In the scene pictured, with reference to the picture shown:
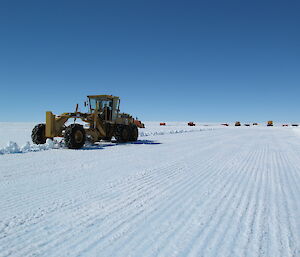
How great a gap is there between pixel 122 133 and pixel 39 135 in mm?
4225

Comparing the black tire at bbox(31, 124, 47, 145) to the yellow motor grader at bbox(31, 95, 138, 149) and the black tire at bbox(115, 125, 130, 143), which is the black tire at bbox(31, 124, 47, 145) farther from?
the black tire at bbox(115, 125, 130, 143)

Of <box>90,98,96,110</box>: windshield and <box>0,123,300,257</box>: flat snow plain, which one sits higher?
Answer: <box>90,98,96,110</box>: windshield

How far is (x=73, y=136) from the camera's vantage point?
9.92 m

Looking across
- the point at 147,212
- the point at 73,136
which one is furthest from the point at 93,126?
the point at 147,212

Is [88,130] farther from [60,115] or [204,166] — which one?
[204,166]

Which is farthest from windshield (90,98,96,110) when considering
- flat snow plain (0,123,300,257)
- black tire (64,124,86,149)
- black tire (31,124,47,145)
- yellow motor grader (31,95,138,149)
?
flat snow plain (0,123,300,257)

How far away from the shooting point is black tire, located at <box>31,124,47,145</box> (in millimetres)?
10820

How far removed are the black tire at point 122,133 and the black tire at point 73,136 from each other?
318 cm

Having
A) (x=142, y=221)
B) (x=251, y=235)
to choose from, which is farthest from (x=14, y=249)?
(x=251, y=235)

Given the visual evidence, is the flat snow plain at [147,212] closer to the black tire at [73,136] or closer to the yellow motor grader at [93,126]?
the black tire at [73,136]

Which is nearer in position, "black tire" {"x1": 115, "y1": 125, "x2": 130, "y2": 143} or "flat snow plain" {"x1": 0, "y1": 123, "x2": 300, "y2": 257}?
"flat snow plain" {"x1": 0, "y1": 123, "x2": 300, "y2": 257}

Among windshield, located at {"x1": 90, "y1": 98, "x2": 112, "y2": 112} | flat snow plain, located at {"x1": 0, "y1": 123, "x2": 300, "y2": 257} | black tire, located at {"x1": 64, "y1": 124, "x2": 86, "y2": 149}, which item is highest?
windshield, located at {"x1": 90, "y1": 98, "x2": 112, "y2": 112}

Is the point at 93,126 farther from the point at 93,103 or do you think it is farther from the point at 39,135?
the point at 39,135

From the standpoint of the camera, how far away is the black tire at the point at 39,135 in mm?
10820
